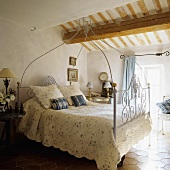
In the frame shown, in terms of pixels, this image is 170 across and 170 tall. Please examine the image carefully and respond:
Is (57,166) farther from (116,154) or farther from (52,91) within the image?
(52,91)

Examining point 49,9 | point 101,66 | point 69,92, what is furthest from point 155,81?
point 49,9

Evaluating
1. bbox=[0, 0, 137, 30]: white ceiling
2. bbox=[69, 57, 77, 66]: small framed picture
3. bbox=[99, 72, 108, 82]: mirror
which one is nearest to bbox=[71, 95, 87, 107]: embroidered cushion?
bbox=[69, 57, 77, 66]: small framed picture

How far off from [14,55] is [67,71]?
1658 millimetres

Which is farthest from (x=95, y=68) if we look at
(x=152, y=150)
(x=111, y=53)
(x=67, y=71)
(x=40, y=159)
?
(x=40, y=159)

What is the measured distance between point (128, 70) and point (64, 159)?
305cm

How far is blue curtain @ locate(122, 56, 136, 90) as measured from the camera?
5.07m

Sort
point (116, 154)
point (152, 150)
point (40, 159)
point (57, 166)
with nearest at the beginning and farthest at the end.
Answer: point (116, 154), point (57, 166), point (40, 159), point (152, 150)

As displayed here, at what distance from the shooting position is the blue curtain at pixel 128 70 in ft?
16.6

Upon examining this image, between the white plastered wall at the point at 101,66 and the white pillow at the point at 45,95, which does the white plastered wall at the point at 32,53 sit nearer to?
the white pillow at the point at 45,95

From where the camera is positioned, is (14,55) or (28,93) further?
(28,93)

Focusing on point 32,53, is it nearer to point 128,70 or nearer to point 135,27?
point 135,27

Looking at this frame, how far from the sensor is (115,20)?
Result: 4008 millimetres

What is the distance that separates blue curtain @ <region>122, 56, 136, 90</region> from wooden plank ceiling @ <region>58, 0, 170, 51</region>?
42 cm

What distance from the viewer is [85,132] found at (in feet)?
8.52
